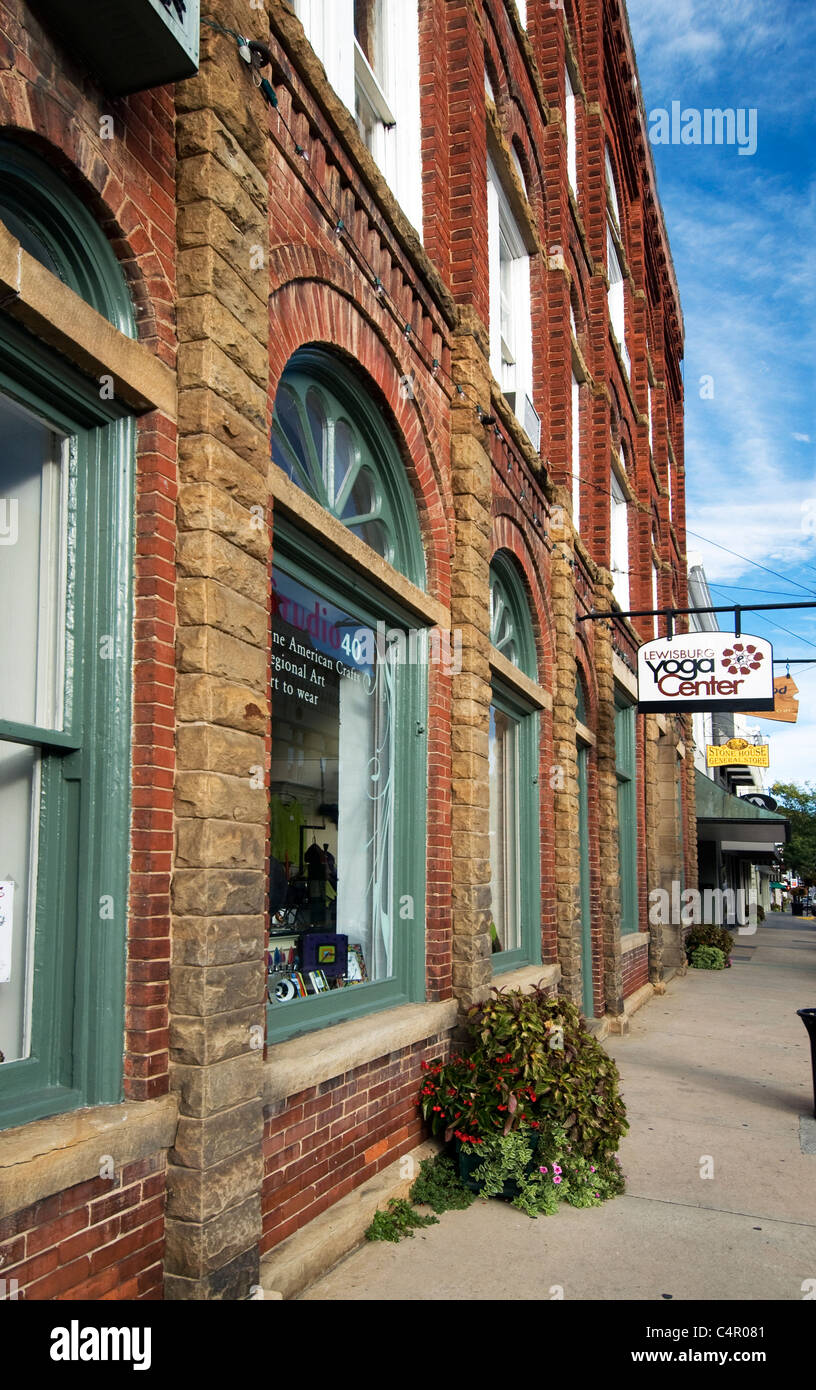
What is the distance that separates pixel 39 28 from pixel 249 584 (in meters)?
2.02

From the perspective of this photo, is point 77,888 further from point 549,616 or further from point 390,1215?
point 549,616

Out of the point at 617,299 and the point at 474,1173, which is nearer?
the point at 474,1173

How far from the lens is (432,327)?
Answer: 294 inches

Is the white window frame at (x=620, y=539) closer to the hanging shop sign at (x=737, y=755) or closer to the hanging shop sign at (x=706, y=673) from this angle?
the hanging shop sign at (x=706, y=673)

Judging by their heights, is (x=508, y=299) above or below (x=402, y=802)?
above

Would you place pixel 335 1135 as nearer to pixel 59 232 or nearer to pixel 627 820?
pixel 59 232

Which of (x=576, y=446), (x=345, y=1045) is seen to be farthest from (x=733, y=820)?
(x=345, y=1045)

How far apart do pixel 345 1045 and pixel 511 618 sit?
550 centimetres

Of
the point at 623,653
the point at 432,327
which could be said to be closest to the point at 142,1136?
the point at 432,327

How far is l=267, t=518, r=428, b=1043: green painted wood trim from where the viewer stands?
238 inches

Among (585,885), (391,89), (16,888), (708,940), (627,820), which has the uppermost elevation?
(391,89)

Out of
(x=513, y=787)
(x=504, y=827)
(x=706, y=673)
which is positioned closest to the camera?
(x=504, y=827)

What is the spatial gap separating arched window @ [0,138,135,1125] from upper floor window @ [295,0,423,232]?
12.1ft

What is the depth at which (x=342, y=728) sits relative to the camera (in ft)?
21.6
